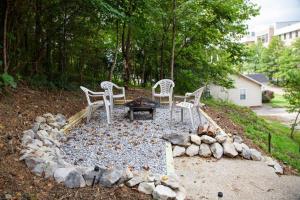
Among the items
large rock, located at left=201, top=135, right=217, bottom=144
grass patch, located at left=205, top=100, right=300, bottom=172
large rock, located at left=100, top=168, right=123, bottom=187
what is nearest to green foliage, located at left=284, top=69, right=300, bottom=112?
grass patch, located at left=205, top=100, right=300, bottom=172

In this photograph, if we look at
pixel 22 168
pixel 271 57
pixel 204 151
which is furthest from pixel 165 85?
pixel 271 57

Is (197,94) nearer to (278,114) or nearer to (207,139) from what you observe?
(207,139)

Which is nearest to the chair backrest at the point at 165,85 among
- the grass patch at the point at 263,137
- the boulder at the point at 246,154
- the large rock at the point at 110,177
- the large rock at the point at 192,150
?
the grass patch at the point at 263,137

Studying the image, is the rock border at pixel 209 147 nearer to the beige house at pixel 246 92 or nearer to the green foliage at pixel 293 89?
the green foliage at pixel 293 89

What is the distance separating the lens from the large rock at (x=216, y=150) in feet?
14.9

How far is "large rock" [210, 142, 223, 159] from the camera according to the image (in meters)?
4.54

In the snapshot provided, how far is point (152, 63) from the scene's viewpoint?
11.5m

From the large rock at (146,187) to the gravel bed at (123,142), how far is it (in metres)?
0.47

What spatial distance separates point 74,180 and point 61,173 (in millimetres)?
176

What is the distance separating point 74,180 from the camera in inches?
120

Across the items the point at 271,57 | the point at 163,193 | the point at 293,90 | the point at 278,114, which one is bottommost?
the point at 278,114

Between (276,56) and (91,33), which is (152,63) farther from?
(276,56)

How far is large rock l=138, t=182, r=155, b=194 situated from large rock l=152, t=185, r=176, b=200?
7 centimetres

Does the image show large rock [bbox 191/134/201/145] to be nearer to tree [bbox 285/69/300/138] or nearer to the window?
tree [bbox 285/69/300/138]
